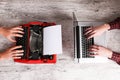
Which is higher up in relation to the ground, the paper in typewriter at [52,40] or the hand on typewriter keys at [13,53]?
the paper in typewriter at [52,40]

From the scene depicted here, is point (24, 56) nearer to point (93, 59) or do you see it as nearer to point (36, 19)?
point (36, 19)

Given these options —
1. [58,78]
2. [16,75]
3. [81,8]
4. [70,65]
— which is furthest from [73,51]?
[16,75]

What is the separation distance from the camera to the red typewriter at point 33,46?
1.57 m

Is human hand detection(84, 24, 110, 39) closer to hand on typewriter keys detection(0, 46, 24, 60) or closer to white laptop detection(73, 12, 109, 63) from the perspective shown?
white laptop detection(73, 12, 109, 63)

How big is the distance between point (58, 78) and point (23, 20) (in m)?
0.52

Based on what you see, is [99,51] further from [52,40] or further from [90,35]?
[52,40]

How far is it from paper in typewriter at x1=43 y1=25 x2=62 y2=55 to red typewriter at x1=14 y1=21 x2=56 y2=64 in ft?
0.17

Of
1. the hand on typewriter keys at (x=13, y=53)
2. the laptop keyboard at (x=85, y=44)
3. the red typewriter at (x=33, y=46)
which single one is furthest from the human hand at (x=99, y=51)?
the hand on typewriter keys at (x=13, y=53)

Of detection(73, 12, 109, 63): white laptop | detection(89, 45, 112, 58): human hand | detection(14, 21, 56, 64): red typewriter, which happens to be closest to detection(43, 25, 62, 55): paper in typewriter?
detection(14, 21, 56, 64): red typewriter

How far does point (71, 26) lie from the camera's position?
181 cm

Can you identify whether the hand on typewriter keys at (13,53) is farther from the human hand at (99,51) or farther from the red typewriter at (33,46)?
the human hand at (99,51)

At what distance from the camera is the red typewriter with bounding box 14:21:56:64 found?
157 cm

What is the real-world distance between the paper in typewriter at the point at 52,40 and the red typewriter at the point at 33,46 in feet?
0.17

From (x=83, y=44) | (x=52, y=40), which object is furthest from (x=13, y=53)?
(x=83, y=44)
